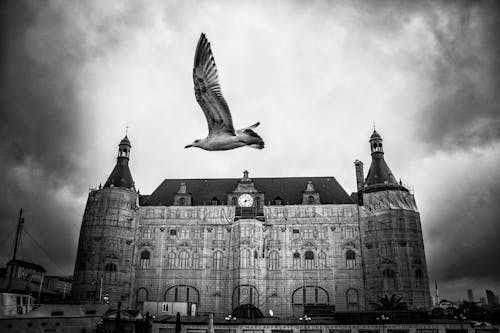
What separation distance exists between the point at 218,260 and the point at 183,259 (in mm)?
6089

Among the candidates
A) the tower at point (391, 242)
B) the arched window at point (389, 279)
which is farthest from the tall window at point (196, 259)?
the arched window at point (389, 279)

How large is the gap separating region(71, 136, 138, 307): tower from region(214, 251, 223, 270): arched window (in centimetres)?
1424

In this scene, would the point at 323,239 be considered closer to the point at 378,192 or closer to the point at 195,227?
the point at 378,192

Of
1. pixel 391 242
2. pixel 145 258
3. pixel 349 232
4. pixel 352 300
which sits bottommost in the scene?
pixel 352 300

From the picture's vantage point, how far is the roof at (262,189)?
231 ft

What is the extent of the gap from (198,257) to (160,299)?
9.05 metres

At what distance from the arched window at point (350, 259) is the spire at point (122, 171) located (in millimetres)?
39933

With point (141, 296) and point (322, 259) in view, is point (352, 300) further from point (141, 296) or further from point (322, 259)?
point (141, 296)

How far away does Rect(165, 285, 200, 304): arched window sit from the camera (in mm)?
62562

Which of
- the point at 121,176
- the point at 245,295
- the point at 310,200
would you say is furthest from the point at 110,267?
the point at 310,200

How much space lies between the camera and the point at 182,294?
63094 mm

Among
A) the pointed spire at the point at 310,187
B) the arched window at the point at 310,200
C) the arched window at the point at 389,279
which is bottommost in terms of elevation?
the arched window at the point at 389,279

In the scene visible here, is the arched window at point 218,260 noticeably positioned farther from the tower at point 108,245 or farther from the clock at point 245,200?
the tower at point 108,245

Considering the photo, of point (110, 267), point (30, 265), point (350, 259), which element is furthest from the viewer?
point (30, 265)
